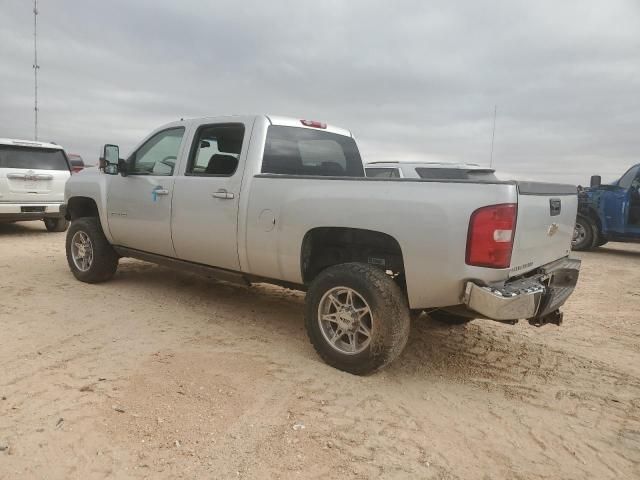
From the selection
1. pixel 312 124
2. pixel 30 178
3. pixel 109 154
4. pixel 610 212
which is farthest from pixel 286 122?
pixel 610 212

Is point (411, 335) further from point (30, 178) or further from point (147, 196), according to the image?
point (30, 178)

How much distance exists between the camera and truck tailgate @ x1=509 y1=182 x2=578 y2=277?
2955 mm

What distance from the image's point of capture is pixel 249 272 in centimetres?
407

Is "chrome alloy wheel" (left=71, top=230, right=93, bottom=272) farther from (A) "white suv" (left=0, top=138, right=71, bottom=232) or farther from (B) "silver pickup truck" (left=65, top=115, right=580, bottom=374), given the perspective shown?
(A) "white suv" (left=0, top=138, right=71, bottom=232)

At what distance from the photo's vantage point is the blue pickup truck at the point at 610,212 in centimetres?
975

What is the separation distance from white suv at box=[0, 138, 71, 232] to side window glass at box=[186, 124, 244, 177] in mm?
5214

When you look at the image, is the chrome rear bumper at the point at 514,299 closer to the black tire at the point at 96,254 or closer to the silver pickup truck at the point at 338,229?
the silver pickup truck at the point at 338,229

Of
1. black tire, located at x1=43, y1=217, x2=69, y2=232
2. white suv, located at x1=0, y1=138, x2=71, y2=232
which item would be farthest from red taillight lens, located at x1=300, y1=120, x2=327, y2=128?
black tire, located at x1=43, y1=217, x2=69, y2=232

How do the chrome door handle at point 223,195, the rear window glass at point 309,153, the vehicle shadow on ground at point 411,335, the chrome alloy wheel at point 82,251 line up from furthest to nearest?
the chrome alloy wheel at point 82,251 → the rear window glass at point 309,153 → the chrome door handle at point 223,195 → the vehicle shadow on ground at point 411,335

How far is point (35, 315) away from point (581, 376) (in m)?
4.71

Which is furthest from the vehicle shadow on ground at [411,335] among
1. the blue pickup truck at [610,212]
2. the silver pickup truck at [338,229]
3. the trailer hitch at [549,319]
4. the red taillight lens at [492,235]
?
the blue pickup truck at [610,212]

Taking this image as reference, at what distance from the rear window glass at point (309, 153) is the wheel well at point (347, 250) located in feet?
2.63

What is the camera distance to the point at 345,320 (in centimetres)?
341

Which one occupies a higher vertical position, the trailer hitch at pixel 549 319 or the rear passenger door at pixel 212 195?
the rear passenger door at pixel 212 195
